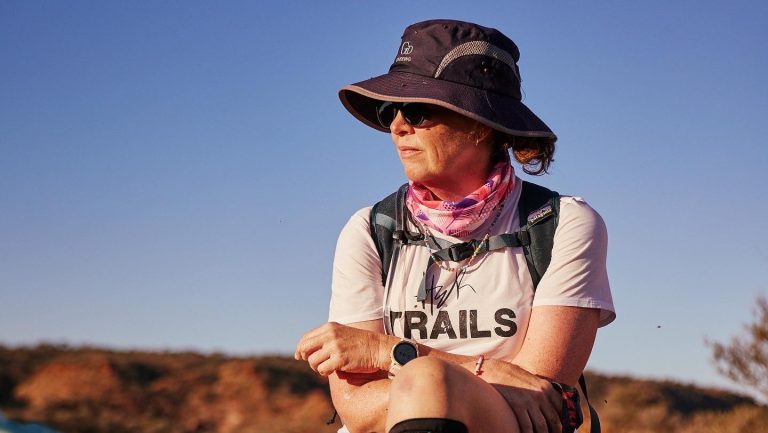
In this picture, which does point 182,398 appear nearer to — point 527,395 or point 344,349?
point 344,349

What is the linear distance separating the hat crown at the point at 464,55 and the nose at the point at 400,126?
22 centimetres

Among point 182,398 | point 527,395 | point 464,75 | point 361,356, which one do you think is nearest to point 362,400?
point 361,356

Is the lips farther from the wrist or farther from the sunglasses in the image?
the wrist

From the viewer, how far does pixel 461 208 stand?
3.90 meters

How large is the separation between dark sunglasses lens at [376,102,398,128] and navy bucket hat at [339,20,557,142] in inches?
2.2

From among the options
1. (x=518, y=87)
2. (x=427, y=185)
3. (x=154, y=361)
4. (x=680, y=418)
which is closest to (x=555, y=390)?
(x=427, y=185)

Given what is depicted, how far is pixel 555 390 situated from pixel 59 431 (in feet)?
21.8

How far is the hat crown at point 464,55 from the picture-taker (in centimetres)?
402

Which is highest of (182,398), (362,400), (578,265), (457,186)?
(457,186)

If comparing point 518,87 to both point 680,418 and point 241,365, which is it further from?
point 680,418

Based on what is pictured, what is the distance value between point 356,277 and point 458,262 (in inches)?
15.9

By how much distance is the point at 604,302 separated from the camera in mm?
3824

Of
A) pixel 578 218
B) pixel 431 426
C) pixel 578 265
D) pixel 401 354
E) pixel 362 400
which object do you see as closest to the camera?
pixel 431 426
